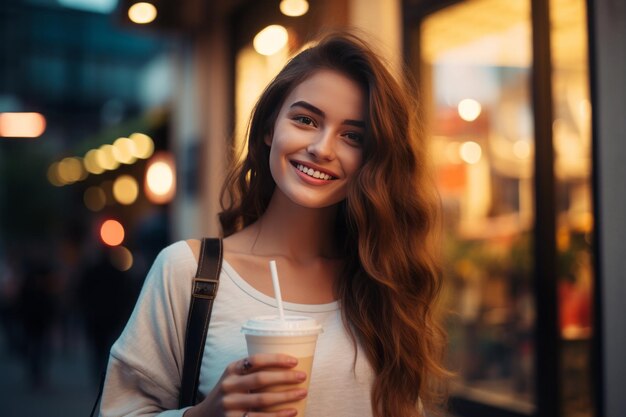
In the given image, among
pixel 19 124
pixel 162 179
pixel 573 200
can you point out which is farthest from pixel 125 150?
pixel 573 200

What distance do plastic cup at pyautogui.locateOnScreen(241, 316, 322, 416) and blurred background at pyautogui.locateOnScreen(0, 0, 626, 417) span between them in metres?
1.17

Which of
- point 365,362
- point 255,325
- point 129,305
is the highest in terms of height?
point 255,325

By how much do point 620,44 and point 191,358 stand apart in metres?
2.83

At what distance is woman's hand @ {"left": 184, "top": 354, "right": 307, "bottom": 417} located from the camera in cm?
168

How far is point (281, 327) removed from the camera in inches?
68.9

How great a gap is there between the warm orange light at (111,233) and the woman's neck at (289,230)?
1016 centimetres

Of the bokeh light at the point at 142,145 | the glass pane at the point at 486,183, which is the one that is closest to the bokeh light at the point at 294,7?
the glass pane at the point at 486,183

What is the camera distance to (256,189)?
2.51m

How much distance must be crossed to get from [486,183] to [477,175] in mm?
118

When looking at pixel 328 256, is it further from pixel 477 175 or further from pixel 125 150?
pixel 125 150

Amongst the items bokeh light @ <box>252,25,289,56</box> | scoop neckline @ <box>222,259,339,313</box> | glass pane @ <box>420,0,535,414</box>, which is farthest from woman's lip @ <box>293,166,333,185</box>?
bokeh light @ <box>252,25,289,56</box>

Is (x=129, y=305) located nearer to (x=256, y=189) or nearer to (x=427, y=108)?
(x=427, y=108)

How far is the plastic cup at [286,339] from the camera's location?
68.2 inches

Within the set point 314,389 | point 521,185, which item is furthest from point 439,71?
point 314,389
